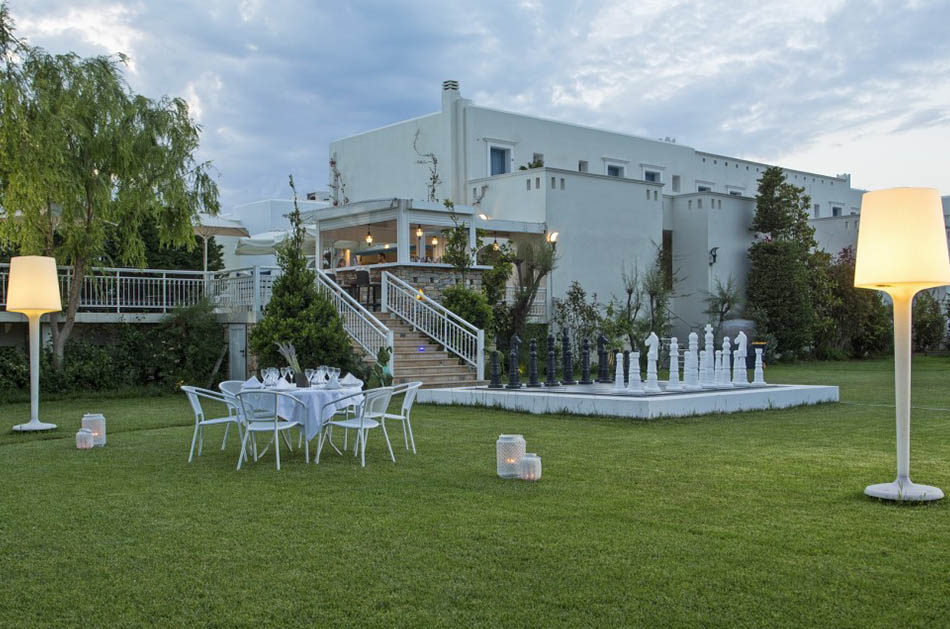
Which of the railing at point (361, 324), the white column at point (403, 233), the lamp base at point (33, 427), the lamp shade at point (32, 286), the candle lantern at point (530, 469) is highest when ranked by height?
the white column at point (403, 233)

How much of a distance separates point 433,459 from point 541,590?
4371mm

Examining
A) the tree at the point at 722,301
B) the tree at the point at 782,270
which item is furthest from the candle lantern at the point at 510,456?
the tree at the point at 782,270

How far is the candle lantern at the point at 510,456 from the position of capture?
25.0 ft

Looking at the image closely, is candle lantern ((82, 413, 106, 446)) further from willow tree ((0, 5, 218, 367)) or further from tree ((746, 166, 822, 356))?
tree ((746, 166, 822, 356))

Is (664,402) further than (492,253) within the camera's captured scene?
No

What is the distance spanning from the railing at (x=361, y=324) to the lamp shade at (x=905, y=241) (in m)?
10.7

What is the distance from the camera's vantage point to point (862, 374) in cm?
2166

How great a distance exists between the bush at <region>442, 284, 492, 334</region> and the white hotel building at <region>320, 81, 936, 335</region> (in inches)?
118

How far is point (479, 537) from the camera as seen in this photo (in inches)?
222

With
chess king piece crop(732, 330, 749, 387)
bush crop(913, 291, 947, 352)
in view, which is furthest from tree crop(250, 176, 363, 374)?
bush crop(913, 291, 947, 352)

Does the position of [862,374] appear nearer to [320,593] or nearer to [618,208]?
[618,208]

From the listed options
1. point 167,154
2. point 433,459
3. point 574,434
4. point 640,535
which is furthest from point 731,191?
point 640,535

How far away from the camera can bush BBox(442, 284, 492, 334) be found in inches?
748

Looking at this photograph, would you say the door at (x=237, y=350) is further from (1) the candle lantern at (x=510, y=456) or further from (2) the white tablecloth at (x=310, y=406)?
(1) the candle lantern at (x=510, y=456)
